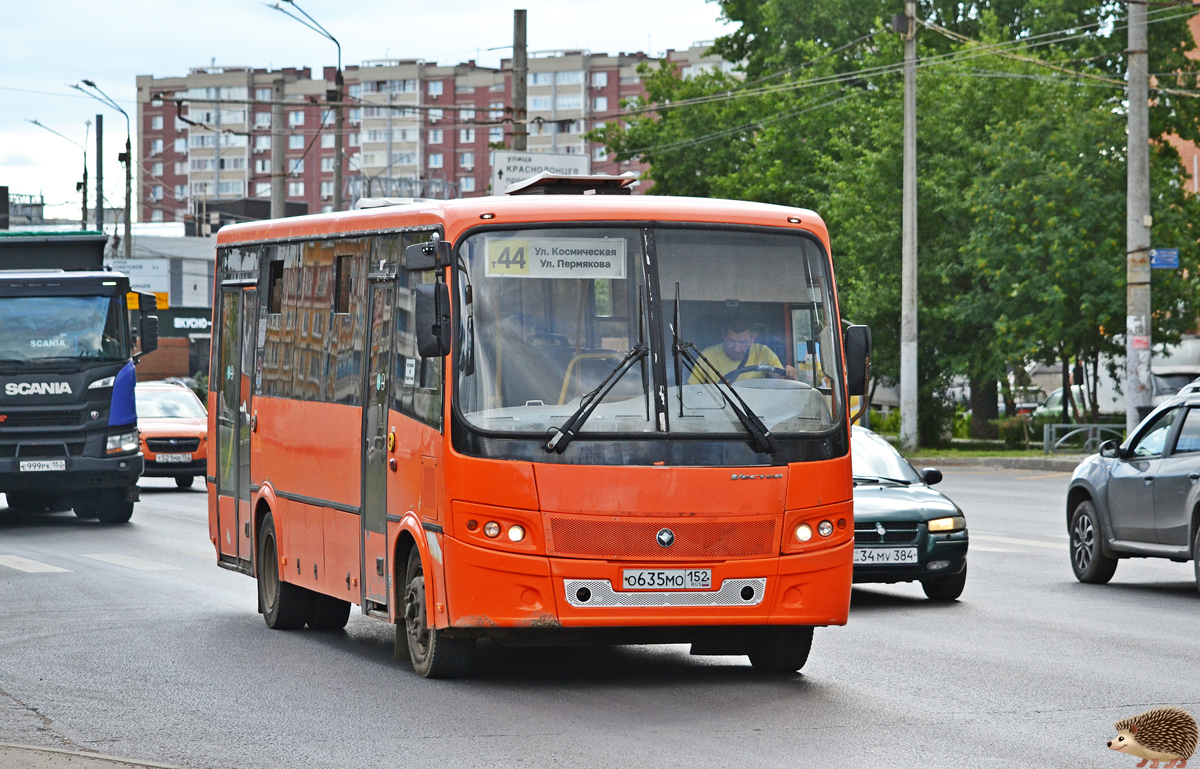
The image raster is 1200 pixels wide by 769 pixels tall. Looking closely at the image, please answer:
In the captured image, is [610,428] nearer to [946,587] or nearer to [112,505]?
[946,587]

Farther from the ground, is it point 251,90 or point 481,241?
point 251,90

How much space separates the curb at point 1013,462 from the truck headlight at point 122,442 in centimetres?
1893

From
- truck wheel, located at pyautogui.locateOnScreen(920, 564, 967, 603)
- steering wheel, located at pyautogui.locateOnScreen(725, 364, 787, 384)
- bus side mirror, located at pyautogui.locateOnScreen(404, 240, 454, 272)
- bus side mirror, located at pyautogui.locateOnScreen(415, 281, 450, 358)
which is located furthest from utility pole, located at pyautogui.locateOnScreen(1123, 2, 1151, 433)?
bus side mirror, located at pyautogui.locateOnScreen(415, 281, 450, 358)

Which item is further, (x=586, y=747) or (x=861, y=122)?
(x=861, y=122)

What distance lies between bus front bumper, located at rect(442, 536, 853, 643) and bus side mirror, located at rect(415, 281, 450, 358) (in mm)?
977

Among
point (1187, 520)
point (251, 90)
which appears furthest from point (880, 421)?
point (251, 90)

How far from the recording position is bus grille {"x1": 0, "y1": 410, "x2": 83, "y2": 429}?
22.4 meters

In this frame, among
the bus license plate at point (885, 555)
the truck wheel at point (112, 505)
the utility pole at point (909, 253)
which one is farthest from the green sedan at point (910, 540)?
the utility pole at point (909, 253)

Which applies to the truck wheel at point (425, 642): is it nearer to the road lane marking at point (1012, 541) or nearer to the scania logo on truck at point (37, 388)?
the road lane marking at point (1012, 541)

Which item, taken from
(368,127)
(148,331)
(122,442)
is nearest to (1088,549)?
(148,331)

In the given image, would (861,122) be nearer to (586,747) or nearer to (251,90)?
(586,747)

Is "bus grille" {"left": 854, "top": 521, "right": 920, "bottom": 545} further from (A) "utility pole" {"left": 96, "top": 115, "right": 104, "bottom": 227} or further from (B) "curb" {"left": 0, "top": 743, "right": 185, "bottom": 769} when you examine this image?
(A) "utility pole" {"left": 96, "top": 115, "right": 104, "bottom": 227}

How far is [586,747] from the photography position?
798 cm

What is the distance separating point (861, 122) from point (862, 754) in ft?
142
